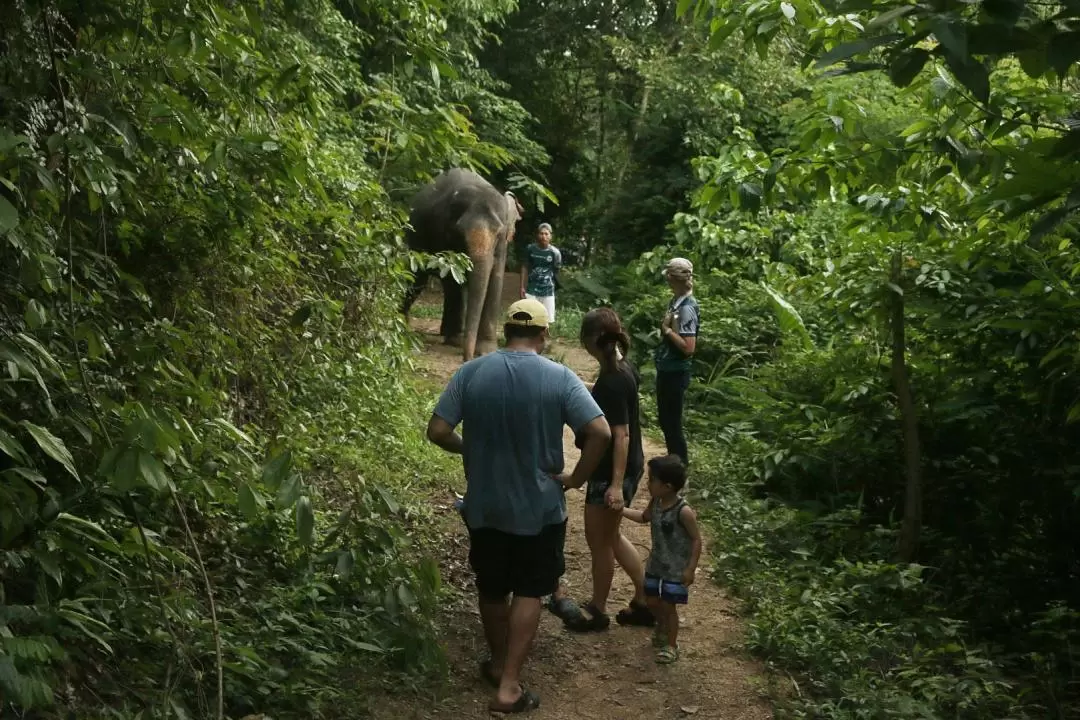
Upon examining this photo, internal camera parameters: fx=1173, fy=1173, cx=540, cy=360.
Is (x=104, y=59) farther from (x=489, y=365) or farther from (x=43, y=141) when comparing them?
(x=489, y=365)

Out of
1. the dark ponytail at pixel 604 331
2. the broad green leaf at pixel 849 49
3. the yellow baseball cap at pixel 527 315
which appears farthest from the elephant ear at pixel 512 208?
the broad green leaf at pixel 849 49

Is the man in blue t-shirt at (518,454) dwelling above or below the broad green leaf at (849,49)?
below

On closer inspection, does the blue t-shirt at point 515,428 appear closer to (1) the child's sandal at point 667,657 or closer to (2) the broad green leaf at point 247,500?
(1) the child's sandal at point 667,657

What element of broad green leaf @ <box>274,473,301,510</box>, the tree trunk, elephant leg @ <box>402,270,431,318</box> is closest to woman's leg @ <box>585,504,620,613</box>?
the tree trunk

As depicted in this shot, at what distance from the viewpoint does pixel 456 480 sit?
955cm

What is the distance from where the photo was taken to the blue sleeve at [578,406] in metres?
5.49

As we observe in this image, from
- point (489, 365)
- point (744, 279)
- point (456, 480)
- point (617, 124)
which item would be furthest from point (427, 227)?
point (617, 124)

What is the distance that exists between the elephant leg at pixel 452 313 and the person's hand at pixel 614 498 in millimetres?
10018

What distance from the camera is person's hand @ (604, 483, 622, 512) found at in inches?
248

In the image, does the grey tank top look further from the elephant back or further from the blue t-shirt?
the elephant back

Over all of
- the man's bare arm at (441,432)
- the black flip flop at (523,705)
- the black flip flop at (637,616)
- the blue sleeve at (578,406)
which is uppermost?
the blue sleeve at (578,406)

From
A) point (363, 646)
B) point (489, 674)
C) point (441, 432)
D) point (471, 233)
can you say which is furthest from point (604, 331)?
point (471, 233)

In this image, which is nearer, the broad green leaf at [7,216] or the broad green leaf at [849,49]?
the broad green leaf at [849,49]

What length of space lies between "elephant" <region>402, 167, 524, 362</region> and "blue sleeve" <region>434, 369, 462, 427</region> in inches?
331
